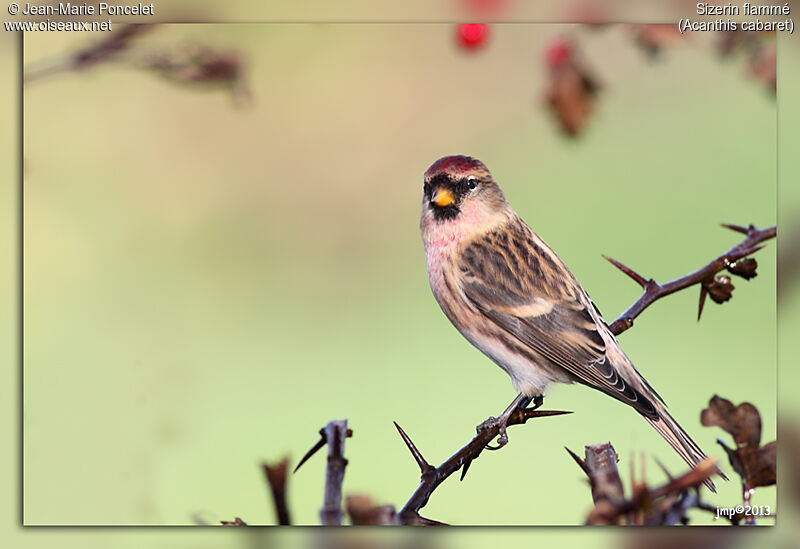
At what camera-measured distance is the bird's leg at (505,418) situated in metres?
2.56

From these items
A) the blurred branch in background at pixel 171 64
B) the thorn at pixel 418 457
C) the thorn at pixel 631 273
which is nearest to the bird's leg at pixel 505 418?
the thorn at pixel 418 457

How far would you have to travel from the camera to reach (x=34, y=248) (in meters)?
2.73

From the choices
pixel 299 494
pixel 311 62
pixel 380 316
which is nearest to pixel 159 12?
pixel 311 62

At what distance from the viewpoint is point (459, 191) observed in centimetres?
264

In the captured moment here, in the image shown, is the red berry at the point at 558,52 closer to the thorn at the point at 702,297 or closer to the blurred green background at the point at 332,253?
the blurred green background at the point at 332,253

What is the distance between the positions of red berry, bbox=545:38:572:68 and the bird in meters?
0.41

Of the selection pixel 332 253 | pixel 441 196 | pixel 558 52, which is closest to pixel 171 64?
pixel 332 253

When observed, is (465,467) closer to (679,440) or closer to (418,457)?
(418,457)

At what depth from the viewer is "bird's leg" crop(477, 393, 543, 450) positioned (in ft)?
8.41

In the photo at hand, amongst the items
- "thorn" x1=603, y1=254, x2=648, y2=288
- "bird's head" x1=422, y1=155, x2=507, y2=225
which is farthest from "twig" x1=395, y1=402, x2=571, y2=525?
"bird's head" x1=422, y1=155, x2=507, y2=225

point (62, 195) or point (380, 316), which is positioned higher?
point (62, 195)

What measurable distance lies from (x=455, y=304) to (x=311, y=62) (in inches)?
35.2

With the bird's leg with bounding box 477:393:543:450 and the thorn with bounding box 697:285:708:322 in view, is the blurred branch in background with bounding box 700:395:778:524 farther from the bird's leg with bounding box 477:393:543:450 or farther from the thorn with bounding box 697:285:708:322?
the bird's leg with bounding box 477:393:543:450

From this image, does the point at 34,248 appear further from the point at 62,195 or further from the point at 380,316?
the point at 380,316
